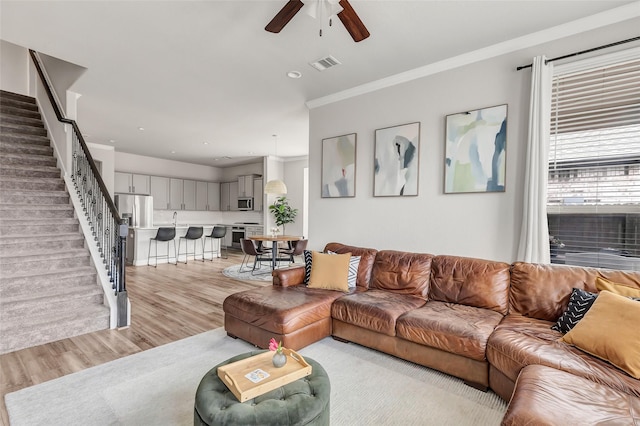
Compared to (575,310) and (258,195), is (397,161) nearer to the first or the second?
(575,310)

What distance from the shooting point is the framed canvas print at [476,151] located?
300 centimetres

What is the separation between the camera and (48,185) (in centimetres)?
425

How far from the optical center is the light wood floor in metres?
2.44

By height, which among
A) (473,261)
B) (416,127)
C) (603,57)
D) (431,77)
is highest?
(431,77)

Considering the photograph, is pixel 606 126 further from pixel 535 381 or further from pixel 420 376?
pixel 420 376

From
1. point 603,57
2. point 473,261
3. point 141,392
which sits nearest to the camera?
point 141,392

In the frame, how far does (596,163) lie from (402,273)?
1.91 m

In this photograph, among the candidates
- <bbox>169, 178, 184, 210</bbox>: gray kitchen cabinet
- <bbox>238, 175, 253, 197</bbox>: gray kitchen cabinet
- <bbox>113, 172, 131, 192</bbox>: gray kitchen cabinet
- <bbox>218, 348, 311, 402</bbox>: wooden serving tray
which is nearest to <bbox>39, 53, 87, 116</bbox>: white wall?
<bbox>113, 172, 131, 192</bbox>: gray kitchen cabinet

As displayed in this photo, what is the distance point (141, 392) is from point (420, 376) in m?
2.01

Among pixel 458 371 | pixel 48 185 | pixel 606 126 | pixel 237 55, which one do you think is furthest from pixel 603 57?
pixel 48 185

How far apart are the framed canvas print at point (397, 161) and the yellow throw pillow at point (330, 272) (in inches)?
38.0

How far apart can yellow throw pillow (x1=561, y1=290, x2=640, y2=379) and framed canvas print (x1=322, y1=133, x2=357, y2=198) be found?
2.61 meters

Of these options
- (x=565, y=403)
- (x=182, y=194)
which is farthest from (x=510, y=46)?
(x=182, y=194)

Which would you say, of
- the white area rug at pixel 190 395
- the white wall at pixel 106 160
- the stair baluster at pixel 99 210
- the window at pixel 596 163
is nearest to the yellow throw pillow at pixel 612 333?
the white area rug at pixel 190 395
